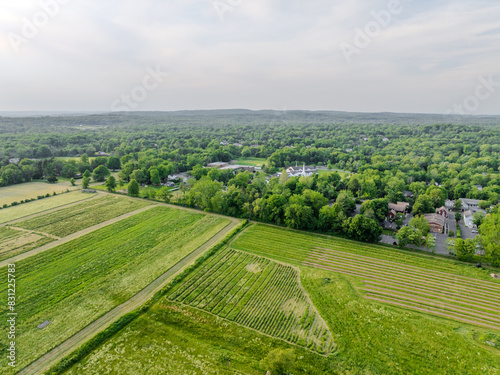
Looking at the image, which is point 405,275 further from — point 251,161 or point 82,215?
point 251,161

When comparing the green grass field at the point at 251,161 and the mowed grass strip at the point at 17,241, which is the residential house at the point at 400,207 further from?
the green grass field at the point at 251,161

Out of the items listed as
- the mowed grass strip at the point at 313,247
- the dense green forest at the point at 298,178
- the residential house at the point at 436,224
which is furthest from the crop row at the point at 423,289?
the residential house at the point at 436,224

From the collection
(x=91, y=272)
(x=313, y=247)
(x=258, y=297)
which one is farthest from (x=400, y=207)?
(x=91, y=272)

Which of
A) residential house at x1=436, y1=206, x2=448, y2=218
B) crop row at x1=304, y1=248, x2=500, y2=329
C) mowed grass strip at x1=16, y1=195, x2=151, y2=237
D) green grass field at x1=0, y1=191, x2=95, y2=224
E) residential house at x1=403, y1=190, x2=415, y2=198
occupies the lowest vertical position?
crop row at x1=304, y1=248, x2=500, y2=329

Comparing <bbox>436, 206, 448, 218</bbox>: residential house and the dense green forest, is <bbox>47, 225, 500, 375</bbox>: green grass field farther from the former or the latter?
<bbox>436, 206, 448, 218</bbox>: residential house

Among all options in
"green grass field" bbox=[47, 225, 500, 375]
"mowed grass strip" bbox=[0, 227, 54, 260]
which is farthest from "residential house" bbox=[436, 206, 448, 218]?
"mowed grass strip" bbox=[0, 227, 54, 260]
